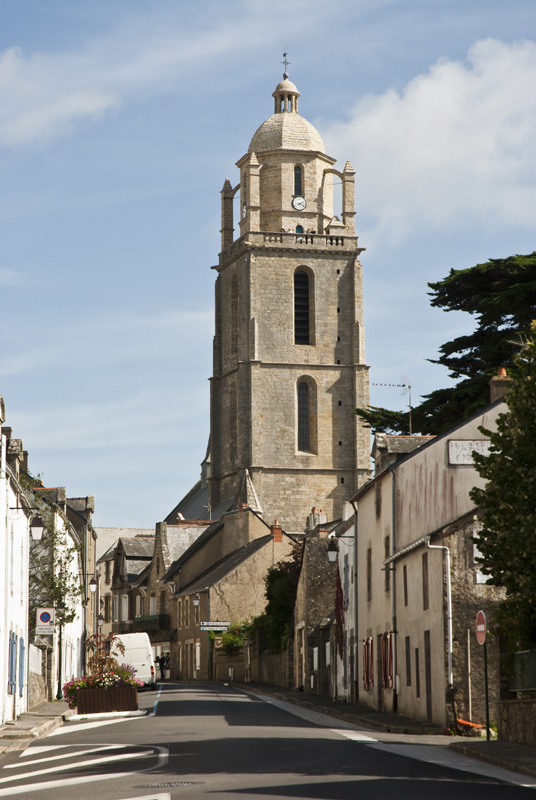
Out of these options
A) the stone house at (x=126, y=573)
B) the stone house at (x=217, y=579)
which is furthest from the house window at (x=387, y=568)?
the stone house at (x=126, y=573)

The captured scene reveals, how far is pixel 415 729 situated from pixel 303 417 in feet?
197

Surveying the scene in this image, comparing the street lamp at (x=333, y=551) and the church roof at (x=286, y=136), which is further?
the church roof at (x=286, y=136)

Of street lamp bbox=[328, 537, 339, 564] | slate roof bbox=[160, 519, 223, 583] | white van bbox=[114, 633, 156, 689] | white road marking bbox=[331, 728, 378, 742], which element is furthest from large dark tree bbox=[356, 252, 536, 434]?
slate roof bbox=[160, 519, 223, 583]

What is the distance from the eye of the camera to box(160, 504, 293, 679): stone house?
212ft

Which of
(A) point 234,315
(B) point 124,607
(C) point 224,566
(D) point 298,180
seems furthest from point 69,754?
(B) point 124,607

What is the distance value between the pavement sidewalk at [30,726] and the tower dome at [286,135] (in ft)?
208

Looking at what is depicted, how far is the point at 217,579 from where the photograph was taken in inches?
2589

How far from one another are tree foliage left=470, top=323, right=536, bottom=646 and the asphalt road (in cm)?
243

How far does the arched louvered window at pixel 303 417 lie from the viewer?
8219cm

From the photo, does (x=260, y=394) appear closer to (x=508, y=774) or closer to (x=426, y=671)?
(x=426, y=671)

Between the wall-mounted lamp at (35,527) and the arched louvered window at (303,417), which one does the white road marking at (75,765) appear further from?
the arched louvered window at (303,417)

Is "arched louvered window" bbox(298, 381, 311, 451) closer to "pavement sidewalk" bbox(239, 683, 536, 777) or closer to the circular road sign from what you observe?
"pavement sidewalk" bbox(239, 683, 536, 777)

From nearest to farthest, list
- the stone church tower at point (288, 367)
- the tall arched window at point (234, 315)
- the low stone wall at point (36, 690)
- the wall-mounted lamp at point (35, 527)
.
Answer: the wall-mounted lamp at point (35, 527) → the low stone wall at point (36, 690) → the stone church tower at point (288, 367) → the tall arched window at point (234, 315)

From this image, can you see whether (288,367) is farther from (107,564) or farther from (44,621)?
(44,621)
